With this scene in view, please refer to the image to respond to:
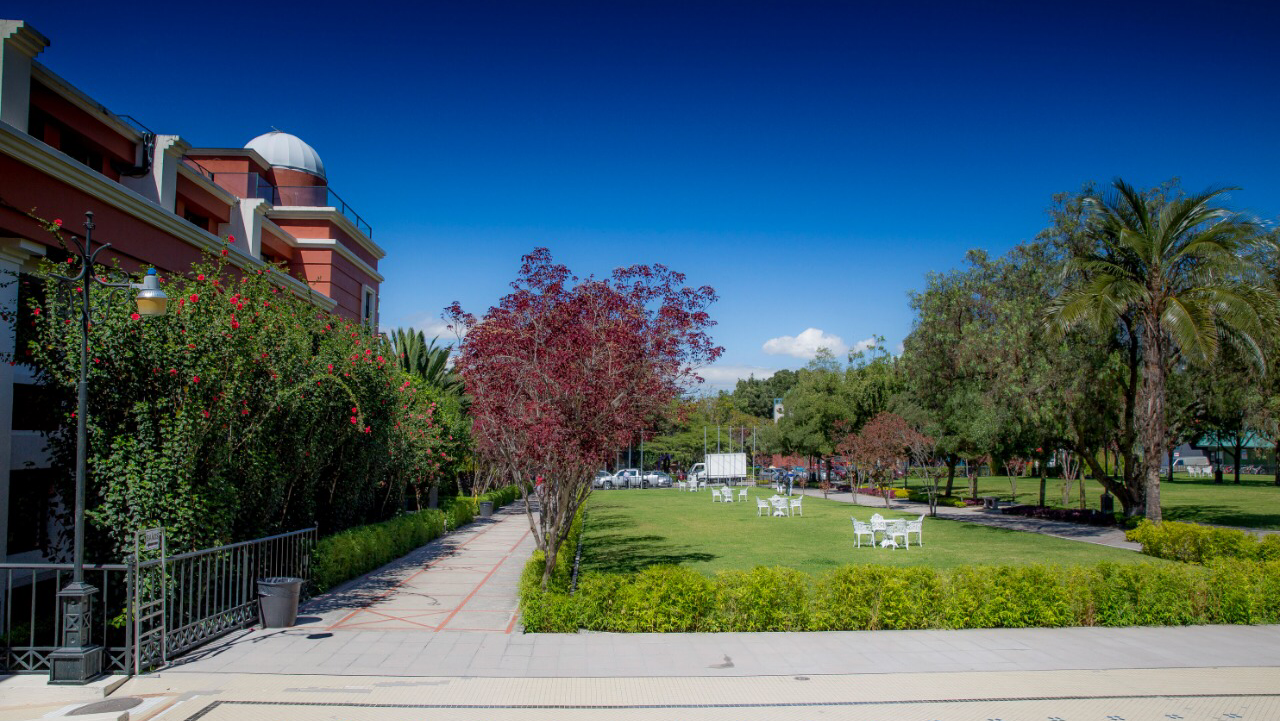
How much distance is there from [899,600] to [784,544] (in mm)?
9402

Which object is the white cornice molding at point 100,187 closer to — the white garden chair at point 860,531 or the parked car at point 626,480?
the white garden chair at point 860,531

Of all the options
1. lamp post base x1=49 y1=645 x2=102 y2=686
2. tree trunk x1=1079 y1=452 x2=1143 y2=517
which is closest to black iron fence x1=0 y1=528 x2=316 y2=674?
lamp post base x1=49 y1=645 x2=102 y2=686

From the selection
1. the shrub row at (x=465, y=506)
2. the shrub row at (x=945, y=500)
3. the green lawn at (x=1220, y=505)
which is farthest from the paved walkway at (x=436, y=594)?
the green lawn at (x=1220, y=505)

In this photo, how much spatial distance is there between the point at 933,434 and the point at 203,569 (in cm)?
2753

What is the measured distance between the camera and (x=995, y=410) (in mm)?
24938

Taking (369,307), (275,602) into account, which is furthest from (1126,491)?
(369,307)

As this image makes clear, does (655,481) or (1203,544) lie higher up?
(1203,544)

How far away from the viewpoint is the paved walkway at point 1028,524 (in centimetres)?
2183

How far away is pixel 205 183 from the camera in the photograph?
18.8m

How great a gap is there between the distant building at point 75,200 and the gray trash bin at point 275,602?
3328 millimetres

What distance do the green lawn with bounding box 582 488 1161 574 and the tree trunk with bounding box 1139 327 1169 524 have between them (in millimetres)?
1614

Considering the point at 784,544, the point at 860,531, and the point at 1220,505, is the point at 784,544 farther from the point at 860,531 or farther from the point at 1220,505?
the point at 1220,505

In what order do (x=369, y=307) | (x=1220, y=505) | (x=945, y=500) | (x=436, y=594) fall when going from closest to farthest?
(x=436, y=594) < (x=369, y=307) < (x=945, y=500) < (x=1220, y=505)

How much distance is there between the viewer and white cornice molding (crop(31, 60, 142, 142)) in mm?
13109
